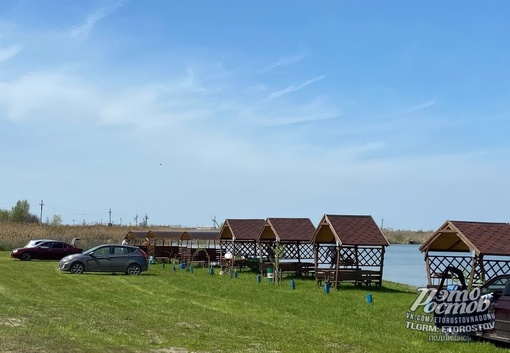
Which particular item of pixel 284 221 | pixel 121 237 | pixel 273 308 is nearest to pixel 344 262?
pixel 284 221

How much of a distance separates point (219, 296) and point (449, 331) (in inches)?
354

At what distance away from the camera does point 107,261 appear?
100ft

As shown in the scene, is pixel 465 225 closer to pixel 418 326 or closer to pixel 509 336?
pixel 418 326

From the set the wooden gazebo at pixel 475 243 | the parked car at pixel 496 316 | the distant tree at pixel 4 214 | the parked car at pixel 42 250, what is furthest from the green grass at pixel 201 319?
the distant tree at pixel 4 214

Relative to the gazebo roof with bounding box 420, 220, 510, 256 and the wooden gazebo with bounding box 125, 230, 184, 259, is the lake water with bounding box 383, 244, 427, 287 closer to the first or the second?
the gazebo roof with bounding box 420, 220, 510, 256

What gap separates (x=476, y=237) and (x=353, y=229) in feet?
20.8

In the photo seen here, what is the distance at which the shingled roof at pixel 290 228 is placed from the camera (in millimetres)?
31250

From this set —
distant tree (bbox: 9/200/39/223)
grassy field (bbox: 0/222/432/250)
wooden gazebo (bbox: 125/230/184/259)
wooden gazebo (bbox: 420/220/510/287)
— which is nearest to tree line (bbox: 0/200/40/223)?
distant tree (bbox: 9/200/39/223)

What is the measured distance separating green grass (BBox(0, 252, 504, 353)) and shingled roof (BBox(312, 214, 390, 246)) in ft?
5.93

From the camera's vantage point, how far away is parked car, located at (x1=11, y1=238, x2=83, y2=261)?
1634 inches

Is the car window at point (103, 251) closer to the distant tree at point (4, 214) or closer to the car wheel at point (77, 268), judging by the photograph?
the car wheel at point (77, 268)

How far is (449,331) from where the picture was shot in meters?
13.3

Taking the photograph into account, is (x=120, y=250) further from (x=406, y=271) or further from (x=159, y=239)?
(x=406, y=271)

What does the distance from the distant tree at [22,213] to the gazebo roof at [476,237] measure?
87.3 m
